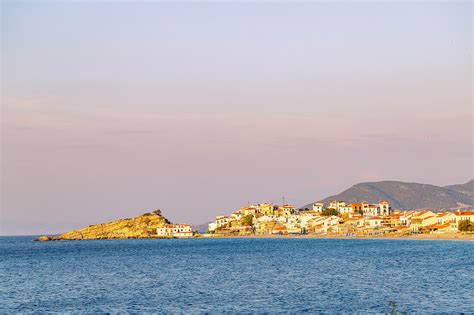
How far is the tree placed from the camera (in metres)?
135

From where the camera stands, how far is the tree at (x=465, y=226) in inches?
5300

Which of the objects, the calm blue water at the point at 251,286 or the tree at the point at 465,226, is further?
the tree at the point at 465,226

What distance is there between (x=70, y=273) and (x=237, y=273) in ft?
62.1

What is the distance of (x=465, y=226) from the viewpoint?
445 feet

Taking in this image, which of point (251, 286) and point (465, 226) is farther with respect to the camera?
point (465, 226)

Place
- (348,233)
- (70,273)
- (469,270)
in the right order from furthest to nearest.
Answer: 1. (348,233)
2. (70,273)
3. (469,270)

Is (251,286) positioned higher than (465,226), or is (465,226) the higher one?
(465,226)

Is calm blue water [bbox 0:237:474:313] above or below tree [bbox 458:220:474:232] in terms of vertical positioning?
below

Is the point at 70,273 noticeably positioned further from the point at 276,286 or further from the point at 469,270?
the point at 469,270

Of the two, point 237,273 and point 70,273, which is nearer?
point 237,273

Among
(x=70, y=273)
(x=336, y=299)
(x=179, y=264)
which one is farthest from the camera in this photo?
(x=179, y=264)

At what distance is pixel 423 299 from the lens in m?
43.1

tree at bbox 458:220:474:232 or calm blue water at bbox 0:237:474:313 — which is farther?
tree at bbox 458:220:474:232

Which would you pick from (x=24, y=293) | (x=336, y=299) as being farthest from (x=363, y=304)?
(x=24, y=293)
